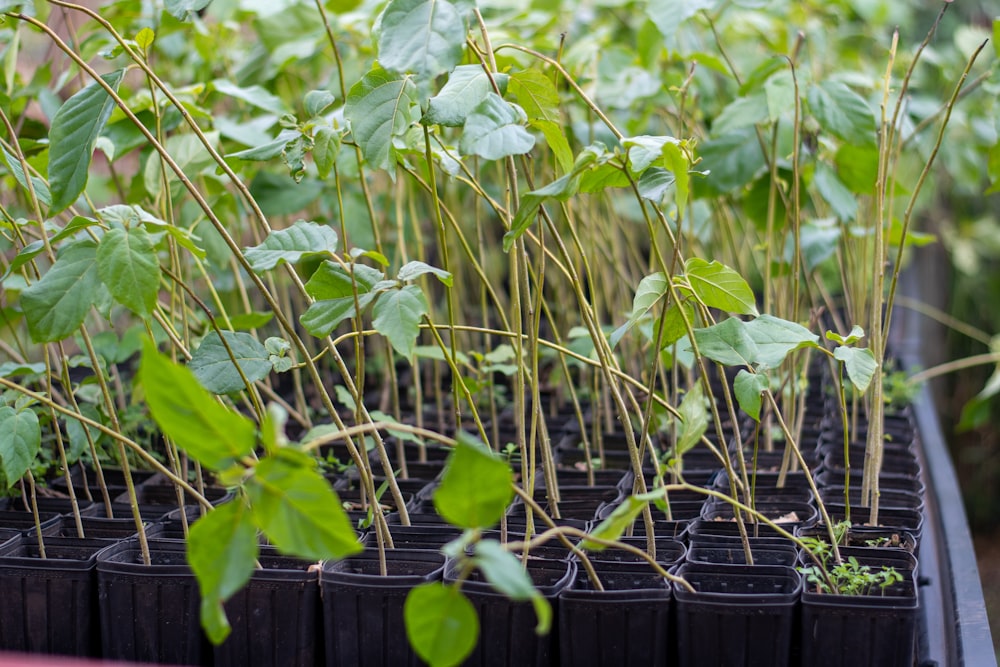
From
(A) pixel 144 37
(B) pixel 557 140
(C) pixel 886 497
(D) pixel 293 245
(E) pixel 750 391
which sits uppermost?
(A) pixel 144 37

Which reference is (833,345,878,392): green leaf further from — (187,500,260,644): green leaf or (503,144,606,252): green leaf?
(187,500,260,644): green leaf

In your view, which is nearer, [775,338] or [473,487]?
[473,487]

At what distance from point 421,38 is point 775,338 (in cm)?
41

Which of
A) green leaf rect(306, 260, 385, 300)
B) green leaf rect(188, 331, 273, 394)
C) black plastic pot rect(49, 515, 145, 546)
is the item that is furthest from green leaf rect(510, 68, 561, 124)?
black plastic pot rect(49, 515, 145, 546)

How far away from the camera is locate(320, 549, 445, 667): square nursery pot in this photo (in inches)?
34.4

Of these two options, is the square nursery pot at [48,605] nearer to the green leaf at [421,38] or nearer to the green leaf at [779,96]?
the green leaf at [421,38]

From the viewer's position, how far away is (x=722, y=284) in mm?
872

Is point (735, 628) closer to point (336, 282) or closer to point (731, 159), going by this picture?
point (336, 282)

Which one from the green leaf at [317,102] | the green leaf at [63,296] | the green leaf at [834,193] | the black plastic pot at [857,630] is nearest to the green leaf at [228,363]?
the green leaf at [63,296]

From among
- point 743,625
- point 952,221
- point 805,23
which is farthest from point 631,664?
point 952,221

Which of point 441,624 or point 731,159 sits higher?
point 731,159

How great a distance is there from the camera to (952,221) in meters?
3.58

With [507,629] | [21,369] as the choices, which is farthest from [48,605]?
[507,629]

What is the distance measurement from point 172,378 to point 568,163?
448 millimetres
